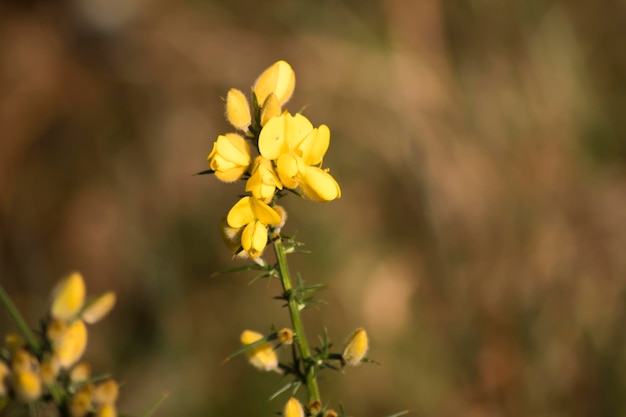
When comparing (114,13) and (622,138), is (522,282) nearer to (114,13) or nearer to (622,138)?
(622,138)

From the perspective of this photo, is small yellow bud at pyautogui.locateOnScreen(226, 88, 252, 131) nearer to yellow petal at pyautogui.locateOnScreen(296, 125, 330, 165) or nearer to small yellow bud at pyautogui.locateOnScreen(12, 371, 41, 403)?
yellow petal at pyautogui.locateOnScreen(296, 125, 330, 165)

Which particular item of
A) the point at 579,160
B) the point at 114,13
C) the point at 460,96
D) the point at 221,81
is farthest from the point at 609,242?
the point at 114,13

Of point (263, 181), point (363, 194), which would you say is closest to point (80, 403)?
point (263, 181)

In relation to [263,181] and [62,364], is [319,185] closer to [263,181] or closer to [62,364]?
[263,181]

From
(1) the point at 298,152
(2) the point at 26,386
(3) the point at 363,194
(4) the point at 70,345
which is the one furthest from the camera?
(3) the point at 363,194

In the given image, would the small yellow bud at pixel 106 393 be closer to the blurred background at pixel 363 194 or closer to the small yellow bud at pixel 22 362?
the small yellow bud at pixel 22 362

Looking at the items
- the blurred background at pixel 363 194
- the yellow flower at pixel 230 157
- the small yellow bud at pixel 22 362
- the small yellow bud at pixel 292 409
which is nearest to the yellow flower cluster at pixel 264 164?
the yellow flower at pixel 230 157
